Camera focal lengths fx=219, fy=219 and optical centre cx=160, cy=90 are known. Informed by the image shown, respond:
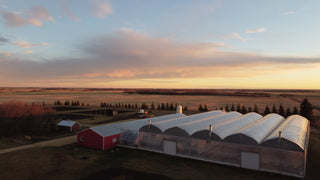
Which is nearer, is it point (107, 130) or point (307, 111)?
point (107, 130)

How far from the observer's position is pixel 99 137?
2747cm

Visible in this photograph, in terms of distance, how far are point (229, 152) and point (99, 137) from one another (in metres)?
15.6

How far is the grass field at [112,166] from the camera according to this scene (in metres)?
19.4

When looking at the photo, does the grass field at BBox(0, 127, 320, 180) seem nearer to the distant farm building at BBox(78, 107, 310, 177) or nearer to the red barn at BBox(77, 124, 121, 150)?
the distant farm building at BBox(78, 107, 310, 177)

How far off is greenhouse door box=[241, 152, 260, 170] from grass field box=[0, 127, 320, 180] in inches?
22.7

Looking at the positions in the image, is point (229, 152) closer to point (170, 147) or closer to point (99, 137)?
point (170, 147)

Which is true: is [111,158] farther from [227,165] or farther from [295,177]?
[295,177]

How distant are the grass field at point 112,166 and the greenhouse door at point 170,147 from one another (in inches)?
28.3

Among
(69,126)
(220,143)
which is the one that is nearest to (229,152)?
(220,143)

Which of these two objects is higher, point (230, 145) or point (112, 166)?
point (230, 145)

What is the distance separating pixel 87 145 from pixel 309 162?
26.1 meters

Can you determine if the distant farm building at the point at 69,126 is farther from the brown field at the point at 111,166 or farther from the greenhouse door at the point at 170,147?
the greenhouse door at the point at 170,147

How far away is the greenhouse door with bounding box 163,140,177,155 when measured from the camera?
81.4 feet

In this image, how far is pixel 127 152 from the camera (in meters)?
26.2
